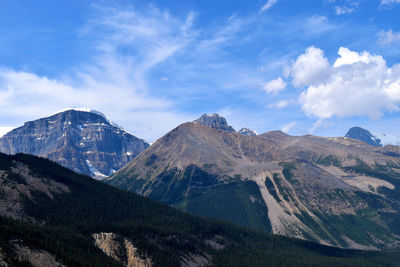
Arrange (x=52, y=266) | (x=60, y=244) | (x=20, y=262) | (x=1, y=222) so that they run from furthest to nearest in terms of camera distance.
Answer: (x=60, y=244) → (x=1, y=222) → (x=52, y=266) → (x=20, y=262)

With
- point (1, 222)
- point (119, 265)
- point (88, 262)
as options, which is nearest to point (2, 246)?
point (1, 222)

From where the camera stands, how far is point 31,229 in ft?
598

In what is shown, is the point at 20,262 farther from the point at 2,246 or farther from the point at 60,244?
the point at 60,244

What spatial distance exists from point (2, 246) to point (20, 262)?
1106 centimetres

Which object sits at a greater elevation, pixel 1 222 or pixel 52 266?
pixel 1 222

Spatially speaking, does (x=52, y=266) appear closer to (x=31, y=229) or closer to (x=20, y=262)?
(x=20, y=262)

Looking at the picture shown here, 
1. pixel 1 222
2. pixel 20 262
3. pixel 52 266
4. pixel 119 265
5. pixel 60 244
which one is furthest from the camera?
pixel 119 265

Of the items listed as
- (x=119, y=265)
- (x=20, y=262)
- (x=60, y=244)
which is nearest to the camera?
(x=20, y=262)

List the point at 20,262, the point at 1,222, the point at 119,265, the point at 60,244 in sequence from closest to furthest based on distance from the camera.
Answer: the point at 20,262, the point at 1,222, the point at 60,244, the point at 119,265

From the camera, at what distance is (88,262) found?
7096 inches

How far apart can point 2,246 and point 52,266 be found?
21.5 m

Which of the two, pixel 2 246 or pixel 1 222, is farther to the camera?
pixel 1 222

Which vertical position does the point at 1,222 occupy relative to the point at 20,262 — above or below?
above

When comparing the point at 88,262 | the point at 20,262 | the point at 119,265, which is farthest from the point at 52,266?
the point at 119,265
